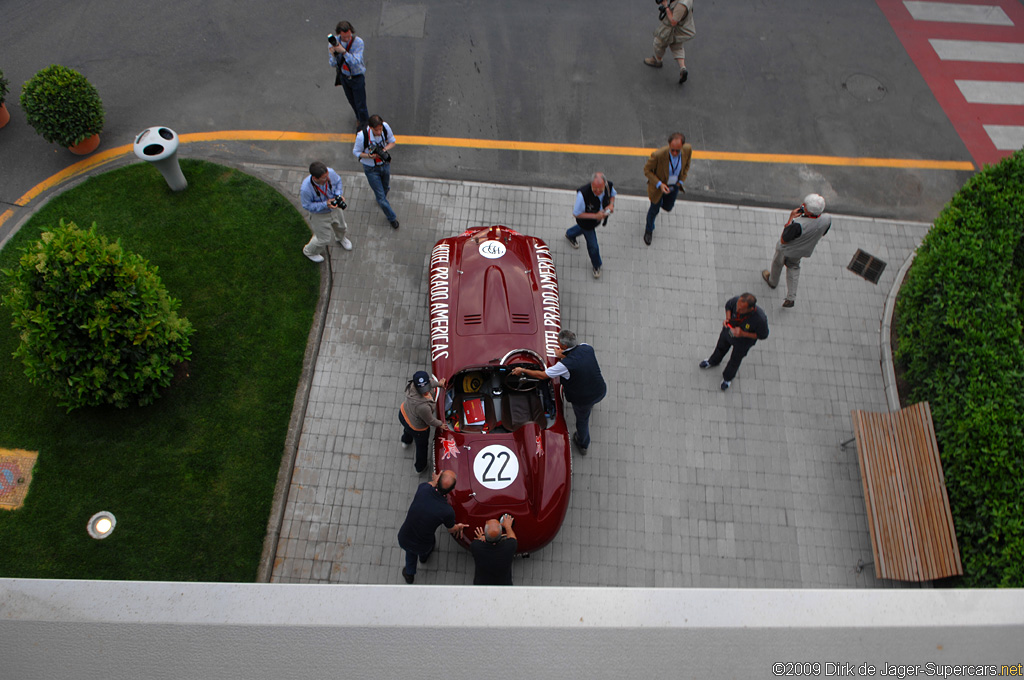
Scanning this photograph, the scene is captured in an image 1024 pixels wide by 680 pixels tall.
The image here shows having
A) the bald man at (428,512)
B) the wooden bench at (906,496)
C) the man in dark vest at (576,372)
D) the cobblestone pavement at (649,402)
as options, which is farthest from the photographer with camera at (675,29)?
the bald man at (428,512)

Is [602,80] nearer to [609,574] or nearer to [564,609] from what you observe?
[609,574]

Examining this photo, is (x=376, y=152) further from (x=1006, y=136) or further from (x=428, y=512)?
(x=1006, y=136)

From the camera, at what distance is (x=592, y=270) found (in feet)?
30.5

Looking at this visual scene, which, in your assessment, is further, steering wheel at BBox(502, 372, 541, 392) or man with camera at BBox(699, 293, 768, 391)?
man with camera at BBox(699, 293, 768, 391)

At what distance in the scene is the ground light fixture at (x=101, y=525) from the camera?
7.11 meters

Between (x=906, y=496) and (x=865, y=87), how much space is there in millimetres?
7975

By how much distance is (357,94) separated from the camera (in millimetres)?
9820

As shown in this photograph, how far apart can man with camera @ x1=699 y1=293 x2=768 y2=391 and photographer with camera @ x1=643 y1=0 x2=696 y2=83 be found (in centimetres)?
553

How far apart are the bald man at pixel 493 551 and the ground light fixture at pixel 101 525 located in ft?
14.4

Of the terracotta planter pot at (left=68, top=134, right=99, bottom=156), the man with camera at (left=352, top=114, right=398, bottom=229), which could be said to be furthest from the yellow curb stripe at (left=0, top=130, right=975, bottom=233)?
the man with camera at (left=352, top=114, right=398, bottom=229)

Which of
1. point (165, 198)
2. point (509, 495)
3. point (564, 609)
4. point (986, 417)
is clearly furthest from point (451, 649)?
point (165, 198)

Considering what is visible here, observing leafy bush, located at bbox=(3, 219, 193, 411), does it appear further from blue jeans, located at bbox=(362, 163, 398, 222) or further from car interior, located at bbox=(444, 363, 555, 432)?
car interior, located at bbox=(444, 363, 555, 432)

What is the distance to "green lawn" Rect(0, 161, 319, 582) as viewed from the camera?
710cm

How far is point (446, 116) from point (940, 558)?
935cm
